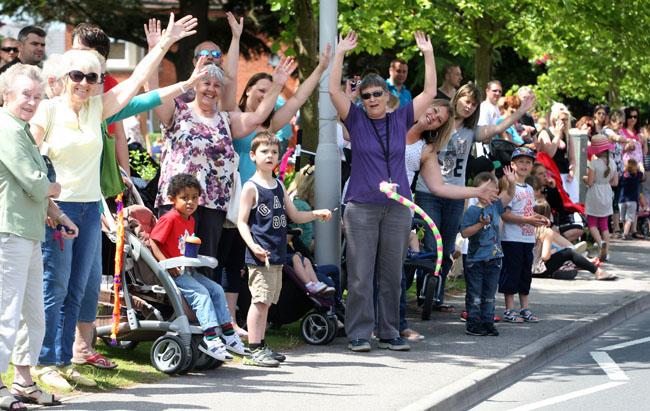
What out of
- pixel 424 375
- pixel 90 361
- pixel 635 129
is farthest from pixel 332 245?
pixel 635 129

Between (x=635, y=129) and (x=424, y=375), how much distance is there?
1575 centimetres

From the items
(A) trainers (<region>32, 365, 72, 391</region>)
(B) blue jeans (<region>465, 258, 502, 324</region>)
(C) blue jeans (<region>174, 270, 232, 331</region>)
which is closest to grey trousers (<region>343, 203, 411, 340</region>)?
(B) blue jeans (<region>465, 258, 502, 324</region>)

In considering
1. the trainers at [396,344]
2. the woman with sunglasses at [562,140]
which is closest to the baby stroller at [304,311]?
the trainers at [396,344]

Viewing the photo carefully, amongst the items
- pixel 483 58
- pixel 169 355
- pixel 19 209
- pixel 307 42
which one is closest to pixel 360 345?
pixel 169 355

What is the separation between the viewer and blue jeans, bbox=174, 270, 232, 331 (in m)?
8.63

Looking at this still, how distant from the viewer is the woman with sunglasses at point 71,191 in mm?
7781

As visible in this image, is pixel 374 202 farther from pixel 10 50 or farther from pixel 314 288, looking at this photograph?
pixel 10 50

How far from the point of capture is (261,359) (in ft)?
30.0

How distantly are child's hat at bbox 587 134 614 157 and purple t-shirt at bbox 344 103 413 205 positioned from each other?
10.0m

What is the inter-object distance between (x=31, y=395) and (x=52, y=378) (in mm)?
497

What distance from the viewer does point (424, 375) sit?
355 inches

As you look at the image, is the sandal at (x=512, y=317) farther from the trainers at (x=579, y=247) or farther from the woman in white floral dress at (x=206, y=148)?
the trainers at (x=579, y=247)

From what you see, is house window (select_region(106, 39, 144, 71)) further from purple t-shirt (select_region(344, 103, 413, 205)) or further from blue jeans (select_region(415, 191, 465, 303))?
purple t-shirt (select_region(344, 103, 413, 205))

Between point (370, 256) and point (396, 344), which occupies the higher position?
point (370, 256)
